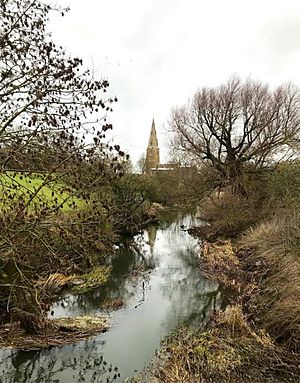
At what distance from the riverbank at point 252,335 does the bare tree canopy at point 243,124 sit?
9.38 m

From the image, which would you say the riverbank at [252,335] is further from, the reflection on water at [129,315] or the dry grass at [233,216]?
the dry grass at [233,216]

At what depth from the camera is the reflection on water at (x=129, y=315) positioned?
821 cm

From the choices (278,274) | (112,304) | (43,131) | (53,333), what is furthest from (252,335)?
(43,131)

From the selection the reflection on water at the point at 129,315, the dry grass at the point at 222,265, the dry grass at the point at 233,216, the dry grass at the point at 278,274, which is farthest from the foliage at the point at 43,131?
the dry grass at the point at 233,216

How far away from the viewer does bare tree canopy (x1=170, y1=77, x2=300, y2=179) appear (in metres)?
23.0

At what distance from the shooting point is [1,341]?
9000mm

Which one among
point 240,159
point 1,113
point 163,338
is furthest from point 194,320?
point 240,159

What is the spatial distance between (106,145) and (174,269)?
39.4ft

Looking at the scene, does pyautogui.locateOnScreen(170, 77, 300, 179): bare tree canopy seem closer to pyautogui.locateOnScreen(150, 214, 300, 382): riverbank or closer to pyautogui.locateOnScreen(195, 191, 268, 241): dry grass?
pyautogui.locateOnScreen(195, 191, 268, 241): dry grass

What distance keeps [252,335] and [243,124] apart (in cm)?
1690

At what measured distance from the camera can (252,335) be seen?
29.4ft

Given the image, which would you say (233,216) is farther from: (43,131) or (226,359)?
(43,131)

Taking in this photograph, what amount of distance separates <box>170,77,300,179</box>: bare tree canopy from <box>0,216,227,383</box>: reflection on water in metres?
7.37

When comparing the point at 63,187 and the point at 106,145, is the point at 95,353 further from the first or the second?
the point at 106,145
